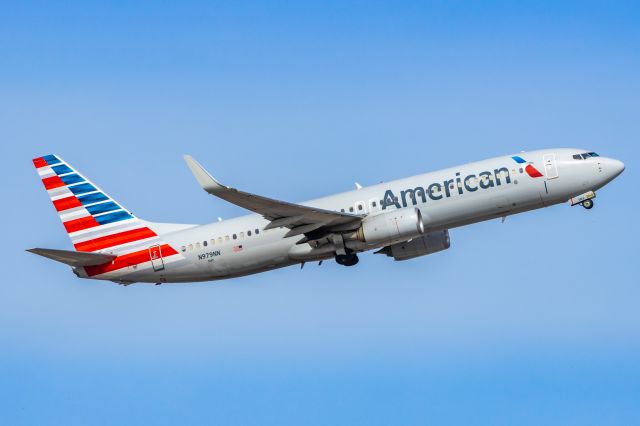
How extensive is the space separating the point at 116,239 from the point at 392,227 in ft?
53.3

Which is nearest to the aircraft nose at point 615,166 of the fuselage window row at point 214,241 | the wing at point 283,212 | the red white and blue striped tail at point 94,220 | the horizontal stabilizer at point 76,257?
the wing at point 283,212

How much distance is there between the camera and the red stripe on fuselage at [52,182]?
63.2 metres

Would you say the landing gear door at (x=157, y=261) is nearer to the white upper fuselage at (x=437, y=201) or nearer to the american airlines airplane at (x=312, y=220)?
the american airlines airplane at (x=312, y=220)

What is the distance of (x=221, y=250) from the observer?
2318 inches

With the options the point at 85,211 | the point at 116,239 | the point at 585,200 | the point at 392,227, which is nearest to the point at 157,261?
the point at 116,239

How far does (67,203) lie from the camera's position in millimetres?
62688

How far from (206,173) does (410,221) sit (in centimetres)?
1099

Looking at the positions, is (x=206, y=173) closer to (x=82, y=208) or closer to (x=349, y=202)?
(x=349, y=202)

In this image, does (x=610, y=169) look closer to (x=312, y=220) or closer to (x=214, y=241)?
(x=312, y=220)

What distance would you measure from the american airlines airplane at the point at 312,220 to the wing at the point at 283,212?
0.17 ft

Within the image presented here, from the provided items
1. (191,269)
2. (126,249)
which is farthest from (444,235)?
(126,249)

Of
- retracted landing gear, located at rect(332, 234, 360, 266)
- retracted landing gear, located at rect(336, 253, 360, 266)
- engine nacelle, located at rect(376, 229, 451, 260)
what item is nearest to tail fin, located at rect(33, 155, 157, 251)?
retracted landing gear, located at rect(332, 234, 360, 266)

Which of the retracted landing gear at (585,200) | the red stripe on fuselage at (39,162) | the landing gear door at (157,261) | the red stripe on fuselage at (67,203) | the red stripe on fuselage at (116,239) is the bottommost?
the retracted landing gear at (585,200)

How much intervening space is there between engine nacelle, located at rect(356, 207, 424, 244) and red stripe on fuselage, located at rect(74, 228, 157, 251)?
12.6 metres
